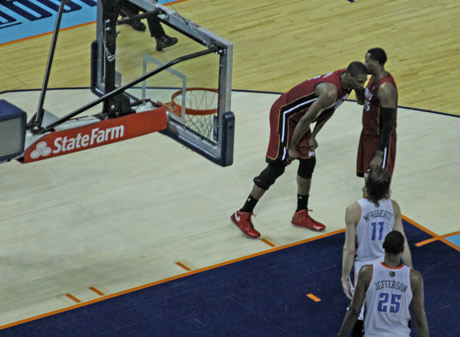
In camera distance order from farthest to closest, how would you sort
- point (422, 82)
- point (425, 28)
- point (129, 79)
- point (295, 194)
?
point (425, 28) → point (422, 82) → point (295, 194) → point (129, 79)

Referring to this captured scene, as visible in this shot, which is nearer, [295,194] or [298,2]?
[295,194]

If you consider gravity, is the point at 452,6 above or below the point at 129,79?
below

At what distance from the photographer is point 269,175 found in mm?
10438

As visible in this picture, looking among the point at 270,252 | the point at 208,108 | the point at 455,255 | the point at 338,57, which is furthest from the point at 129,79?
the point at 338,57

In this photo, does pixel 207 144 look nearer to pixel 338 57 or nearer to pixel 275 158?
pixel 275 158

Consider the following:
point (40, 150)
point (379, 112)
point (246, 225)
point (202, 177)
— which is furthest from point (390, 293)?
point (202, 177)

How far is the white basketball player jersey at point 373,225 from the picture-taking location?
8195 mm

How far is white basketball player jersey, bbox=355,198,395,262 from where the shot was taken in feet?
26.9

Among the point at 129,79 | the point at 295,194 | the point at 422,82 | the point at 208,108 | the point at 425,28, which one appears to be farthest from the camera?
the point at 425,28

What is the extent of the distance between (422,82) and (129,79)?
472 cm

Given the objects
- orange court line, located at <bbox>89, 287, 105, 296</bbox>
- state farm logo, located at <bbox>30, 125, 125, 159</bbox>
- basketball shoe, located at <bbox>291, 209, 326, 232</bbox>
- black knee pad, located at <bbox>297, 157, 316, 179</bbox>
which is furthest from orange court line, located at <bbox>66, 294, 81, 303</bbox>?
black knee pad, located at <bbox>297, 157, 316, 179</bbox>

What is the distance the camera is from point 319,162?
1183cm

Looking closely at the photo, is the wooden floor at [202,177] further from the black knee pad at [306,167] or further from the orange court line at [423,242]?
the black knee pad at [306,167]

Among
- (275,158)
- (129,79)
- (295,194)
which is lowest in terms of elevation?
(295,194)
